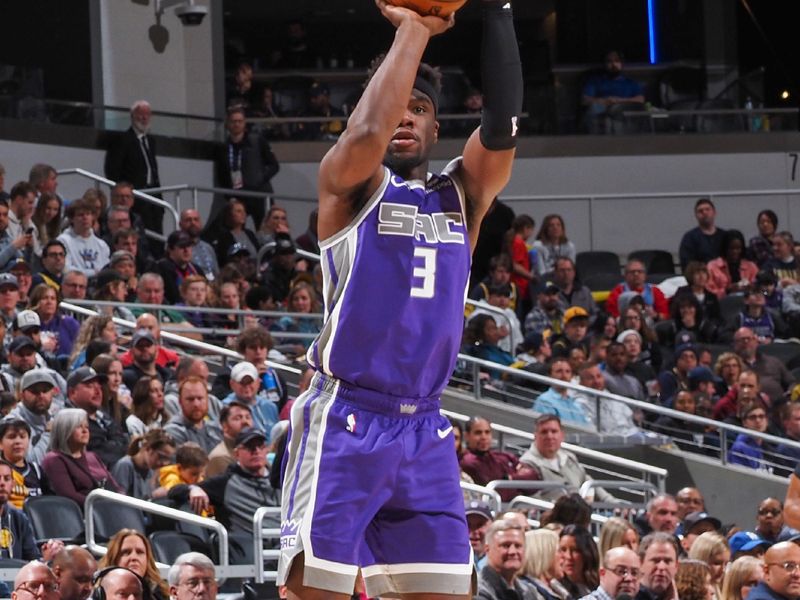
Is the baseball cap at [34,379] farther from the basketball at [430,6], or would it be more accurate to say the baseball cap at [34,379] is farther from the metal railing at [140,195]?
the basketball at [430,6]

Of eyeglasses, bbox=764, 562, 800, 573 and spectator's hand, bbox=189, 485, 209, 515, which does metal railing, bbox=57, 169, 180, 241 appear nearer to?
spectator's hand, bbox=189, 485, 209, 515

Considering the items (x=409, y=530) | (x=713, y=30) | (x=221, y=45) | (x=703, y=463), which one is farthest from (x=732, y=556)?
(x=713, y=30)

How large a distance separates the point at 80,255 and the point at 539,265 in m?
A: 4.81

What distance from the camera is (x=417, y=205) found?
163 inches

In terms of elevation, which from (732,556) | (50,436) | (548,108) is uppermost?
(548,108)

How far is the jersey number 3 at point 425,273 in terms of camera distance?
4.05m

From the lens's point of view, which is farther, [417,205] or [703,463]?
[703,463]

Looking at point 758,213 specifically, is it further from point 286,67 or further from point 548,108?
point 286,67

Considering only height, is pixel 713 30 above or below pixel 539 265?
above

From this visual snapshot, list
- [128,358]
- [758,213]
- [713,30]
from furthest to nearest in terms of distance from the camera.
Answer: [713,30], [758,213], [128,358]

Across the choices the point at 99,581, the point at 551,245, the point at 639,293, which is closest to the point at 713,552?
the point at 99,581

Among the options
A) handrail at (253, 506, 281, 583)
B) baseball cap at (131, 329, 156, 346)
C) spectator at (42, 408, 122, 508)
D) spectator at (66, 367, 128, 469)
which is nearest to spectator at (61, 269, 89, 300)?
baseball cap at (131, 329, 156, 346)

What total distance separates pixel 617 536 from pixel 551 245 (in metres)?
7.42

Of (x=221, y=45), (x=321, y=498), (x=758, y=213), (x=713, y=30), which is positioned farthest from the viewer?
(x=713, y=30)
